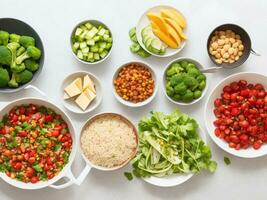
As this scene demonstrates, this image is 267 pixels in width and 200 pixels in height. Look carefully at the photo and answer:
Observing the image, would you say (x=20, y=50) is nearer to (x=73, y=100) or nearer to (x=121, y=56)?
(x=73, y=100)

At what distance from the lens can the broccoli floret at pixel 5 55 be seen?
7.15 feet

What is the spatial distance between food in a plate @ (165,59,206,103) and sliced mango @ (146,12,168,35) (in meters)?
0.17

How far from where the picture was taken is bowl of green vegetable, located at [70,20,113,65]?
7.48 ft

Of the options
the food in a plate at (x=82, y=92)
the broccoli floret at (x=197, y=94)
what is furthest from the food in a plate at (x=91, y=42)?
the broccoli floret at (x=197, y=94)

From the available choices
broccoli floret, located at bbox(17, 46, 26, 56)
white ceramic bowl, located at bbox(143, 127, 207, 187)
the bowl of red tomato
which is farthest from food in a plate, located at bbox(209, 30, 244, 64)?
broccoli floret, located at bbox(17, 46, 26, 56)

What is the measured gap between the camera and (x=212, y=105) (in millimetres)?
2344

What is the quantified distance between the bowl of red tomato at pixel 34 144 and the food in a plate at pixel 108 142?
73 mm

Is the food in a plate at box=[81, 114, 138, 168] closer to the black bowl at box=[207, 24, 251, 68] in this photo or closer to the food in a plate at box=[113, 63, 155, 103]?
the food in a plate at box=[113, 63, 155, 103]

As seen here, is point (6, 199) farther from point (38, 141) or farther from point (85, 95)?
point (85, 95)

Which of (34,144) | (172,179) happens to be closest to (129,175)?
(172,179)

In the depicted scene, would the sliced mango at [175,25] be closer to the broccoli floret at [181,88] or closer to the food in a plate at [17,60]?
the broccoli floret at [181,88]

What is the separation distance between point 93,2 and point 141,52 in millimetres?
331

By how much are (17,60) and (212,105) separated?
93cm

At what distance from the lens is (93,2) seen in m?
2.34
